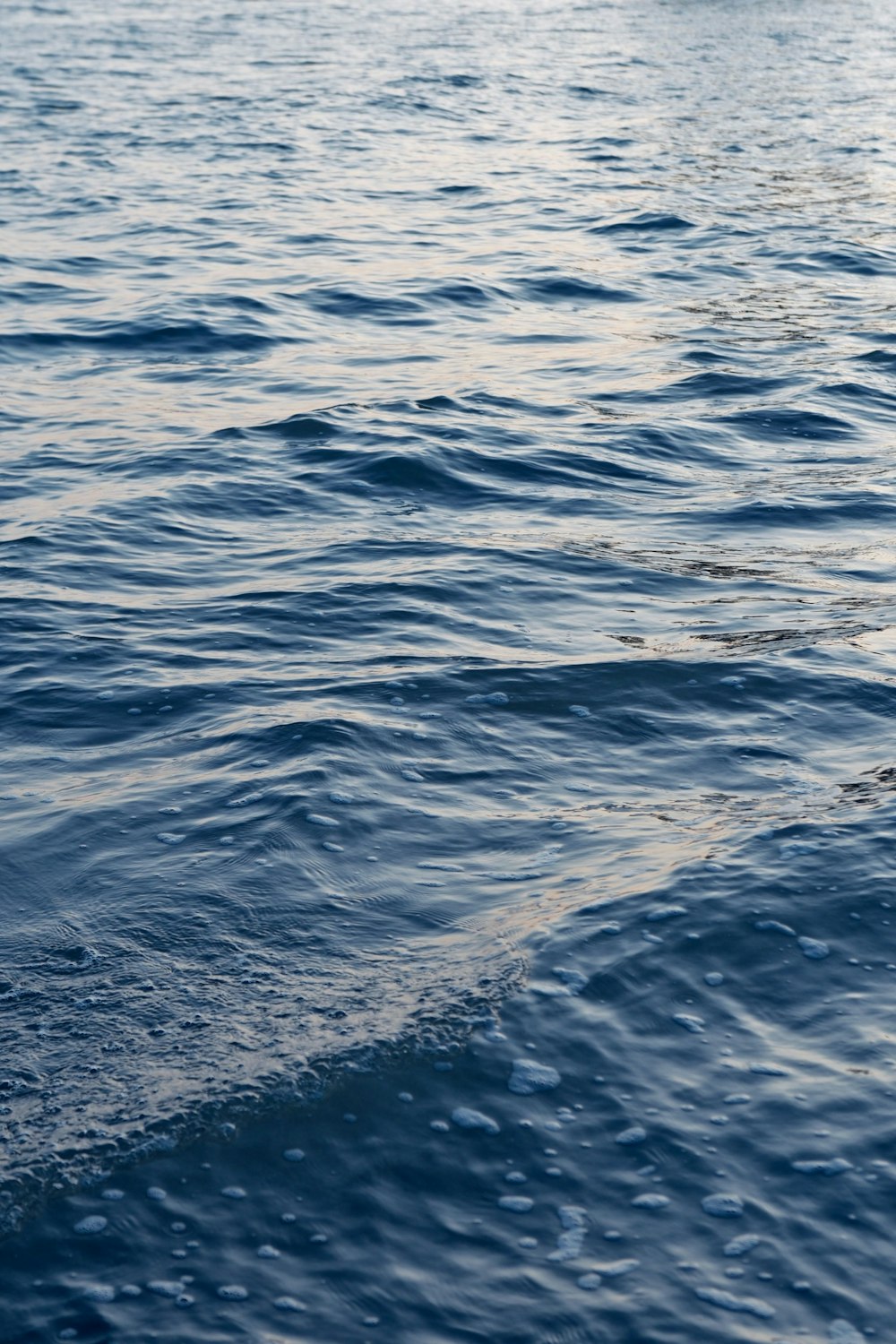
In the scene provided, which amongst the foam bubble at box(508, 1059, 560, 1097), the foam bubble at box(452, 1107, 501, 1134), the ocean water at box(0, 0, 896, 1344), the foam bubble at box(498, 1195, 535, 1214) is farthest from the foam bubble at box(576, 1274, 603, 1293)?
the foam bubble at box(508, 1059, 560, 1097)

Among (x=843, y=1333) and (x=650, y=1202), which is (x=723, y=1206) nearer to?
(x=650, y=1202)

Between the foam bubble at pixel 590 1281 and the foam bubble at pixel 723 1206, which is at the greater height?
the foam bubble at pixel 723 1206

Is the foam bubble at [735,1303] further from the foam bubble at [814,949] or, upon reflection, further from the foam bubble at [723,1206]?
the foam bubble at [814,949]

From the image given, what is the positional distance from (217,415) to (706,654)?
643cm

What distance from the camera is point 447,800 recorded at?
776cm

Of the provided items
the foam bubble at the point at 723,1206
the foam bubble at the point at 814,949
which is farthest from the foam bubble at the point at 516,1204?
the foam bubble at the point at 814,949

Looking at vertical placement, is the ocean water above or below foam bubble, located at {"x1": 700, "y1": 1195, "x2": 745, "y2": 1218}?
above

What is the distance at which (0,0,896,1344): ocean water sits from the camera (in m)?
5.16

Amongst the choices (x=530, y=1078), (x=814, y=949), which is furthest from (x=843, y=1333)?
(x=814, y=949)

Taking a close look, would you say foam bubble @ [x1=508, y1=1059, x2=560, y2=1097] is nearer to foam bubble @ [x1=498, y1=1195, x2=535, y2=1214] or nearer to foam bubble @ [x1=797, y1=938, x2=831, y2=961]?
foam bubble @ [x1=498, y1=1195, x2=535, y2=1214]

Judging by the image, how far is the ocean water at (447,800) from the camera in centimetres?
516

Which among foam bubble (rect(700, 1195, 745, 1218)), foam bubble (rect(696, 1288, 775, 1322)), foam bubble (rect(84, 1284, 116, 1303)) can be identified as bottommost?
foam bubble (rect(696, 1288, 775, 1322))

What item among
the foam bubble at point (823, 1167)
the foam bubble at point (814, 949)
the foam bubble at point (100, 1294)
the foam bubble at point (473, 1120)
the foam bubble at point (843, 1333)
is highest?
the foam bubble at point (814, 949)

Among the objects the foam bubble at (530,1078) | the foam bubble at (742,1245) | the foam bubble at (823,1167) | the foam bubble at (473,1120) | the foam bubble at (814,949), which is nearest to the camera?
the foam bubble at (742,1245)
